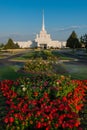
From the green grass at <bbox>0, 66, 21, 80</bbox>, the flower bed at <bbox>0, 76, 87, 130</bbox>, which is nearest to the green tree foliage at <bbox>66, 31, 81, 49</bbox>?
the green grass at <bbox>0, 66, 21, 80</bbox>

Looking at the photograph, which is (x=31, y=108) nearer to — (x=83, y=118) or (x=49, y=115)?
(x=49, y=115)

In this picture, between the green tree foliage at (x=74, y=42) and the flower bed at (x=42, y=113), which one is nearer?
the flower bed at (x=42, y=113)

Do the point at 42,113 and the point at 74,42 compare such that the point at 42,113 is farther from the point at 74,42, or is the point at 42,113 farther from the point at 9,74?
the point at 74,42

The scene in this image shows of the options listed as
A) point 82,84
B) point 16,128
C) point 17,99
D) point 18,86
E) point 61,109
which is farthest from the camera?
point 82,84

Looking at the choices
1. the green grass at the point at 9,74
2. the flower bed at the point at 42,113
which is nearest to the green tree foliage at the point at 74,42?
the green grass at the point at 9,74

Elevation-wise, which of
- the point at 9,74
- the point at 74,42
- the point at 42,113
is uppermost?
the point at 42,113

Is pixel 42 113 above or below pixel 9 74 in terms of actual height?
above

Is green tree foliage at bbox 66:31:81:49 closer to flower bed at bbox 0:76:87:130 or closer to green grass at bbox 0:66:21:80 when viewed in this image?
green grass at bbox 0:66:21:80

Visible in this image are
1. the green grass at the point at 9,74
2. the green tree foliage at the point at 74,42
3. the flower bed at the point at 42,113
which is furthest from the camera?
the green tree foliage at the point at 74,42

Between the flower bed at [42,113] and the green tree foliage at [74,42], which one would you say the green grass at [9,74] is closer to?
the flower bed at [42,113]

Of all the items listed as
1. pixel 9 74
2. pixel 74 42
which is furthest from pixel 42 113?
pixel 74 42

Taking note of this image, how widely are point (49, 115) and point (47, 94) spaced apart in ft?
8.74

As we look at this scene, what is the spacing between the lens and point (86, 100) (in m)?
10.8

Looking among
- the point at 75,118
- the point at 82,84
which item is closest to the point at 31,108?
the point at 75,118
